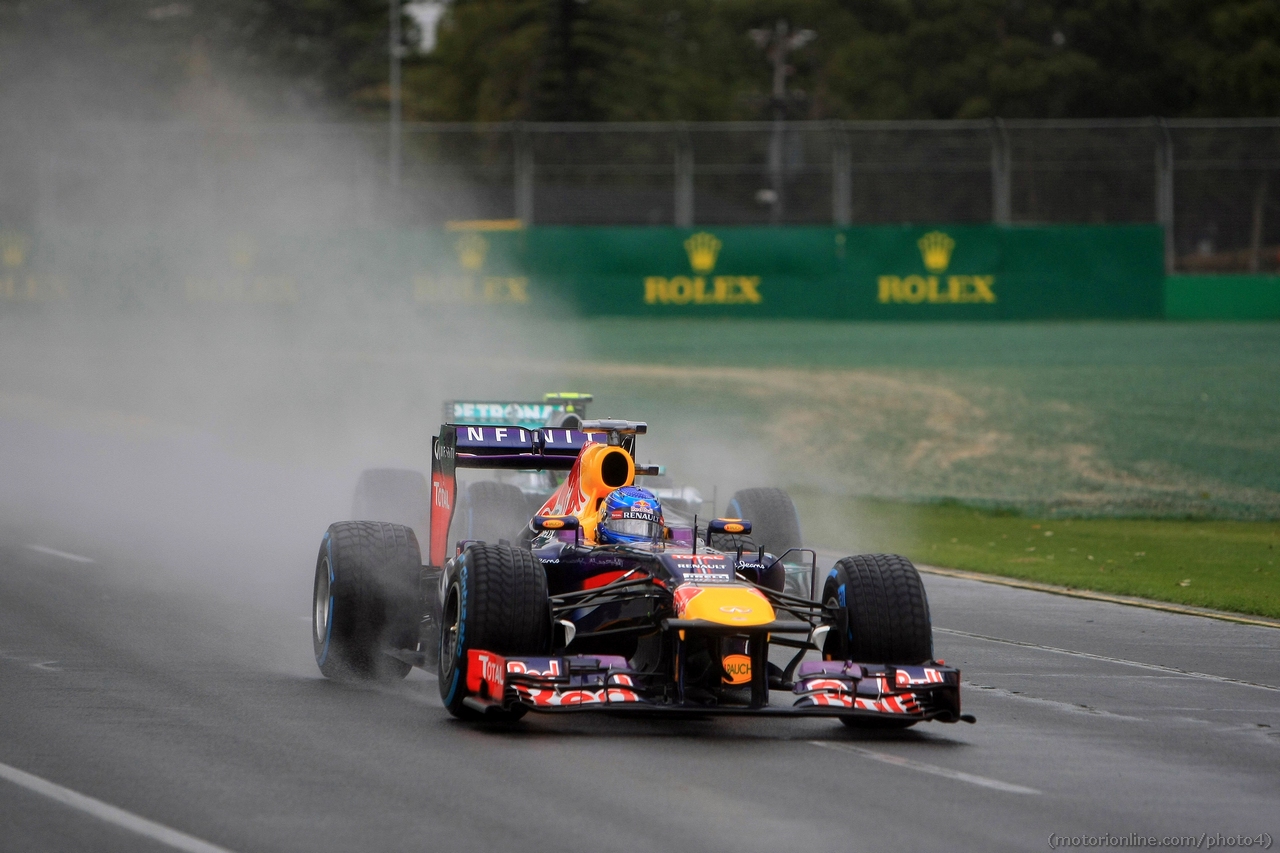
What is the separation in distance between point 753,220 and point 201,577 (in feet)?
97.0

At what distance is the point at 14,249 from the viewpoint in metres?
39.1

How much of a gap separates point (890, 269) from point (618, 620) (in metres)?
28.7

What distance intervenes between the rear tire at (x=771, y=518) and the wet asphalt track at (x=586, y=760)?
1.36 metres

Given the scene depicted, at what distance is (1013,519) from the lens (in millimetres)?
21625

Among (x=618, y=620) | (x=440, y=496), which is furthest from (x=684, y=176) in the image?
(x=618, y=620)

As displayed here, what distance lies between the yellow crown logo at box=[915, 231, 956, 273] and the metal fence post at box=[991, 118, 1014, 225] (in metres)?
1.30

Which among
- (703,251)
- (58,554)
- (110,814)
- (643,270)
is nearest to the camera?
(110,814)

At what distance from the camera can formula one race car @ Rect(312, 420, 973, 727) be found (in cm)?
898

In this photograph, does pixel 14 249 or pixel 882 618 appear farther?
pixel 14 249

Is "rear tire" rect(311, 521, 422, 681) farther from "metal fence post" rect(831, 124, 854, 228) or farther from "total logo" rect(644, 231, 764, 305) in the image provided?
"metal fence post" rect(831, 124, 854, 228)

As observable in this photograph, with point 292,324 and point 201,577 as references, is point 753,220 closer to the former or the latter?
point 292,324

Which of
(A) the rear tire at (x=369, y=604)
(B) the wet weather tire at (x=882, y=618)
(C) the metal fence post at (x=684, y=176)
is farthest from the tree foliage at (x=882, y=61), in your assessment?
(A) the rear tire at (x=369, y=604)

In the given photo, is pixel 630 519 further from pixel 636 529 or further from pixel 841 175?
pixel 841 175

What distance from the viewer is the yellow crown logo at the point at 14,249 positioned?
39.0 metres
